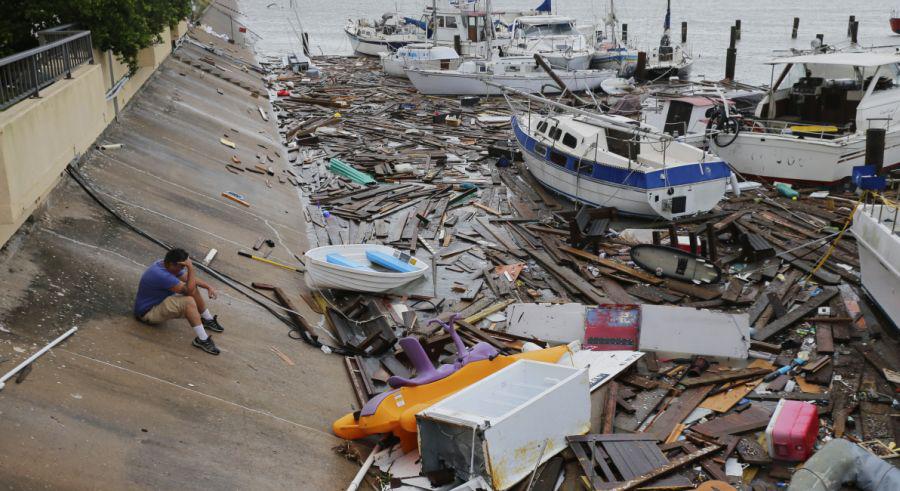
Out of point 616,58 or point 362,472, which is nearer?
point 362,472

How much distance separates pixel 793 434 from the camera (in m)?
11.1

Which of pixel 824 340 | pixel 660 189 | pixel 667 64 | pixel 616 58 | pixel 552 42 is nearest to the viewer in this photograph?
pixel 824 340

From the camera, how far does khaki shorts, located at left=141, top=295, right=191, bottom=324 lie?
1190 centimetres

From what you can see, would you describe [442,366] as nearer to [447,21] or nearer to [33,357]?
[33,357]

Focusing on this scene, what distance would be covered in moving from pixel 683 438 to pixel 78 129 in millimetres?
13224

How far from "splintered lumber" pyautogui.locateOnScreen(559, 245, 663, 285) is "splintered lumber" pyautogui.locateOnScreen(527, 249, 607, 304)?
0.74 metres

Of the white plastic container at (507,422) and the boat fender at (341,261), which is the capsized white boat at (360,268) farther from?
the white plastic container at (507,422)

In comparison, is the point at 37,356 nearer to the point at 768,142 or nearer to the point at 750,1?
the point at 768,142

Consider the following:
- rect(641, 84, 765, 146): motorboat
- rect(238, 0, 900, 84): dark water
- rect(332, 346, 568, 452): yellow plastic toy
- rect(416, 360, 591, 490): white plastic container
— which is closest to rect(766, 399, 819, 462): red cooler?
rect(416, 360, 591, 490): white plastic container

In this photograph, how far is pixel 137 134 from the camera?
21.6 m

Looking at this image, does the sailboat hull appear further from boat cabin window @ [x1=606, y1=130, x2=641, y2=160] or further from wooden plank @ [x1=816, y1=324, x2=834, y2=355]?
wooden plank @ [x1=816, y1=324, x2=834, y2=355]

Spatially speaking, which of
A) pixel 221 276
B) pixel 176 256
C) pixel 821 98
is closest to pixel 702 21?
pixel 821 98

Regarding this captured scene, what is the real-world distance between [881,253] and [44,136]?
15.6 meters

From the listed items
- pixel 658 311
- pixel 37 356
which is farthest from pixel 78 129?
pixel 658 311
